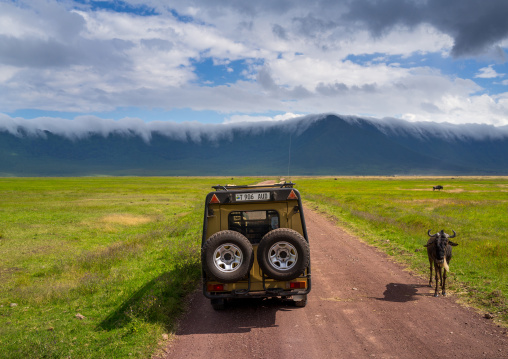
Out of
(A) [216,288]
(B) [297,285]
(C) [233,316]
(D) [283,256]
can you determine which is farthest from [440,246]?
(A) [216,288]

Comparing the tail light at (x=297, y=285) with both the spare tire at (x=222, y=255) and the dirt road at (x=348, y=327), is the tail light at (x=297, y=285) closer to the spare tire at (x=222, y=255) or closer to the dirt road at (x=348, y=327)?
the dirt road at (x=348, y=327)

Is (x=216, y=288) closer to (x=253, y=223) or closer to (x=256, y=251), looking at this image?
(x=256, y=251)

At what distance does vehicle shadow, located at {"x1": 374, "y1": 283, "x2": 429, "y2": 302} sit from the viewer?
9195mm

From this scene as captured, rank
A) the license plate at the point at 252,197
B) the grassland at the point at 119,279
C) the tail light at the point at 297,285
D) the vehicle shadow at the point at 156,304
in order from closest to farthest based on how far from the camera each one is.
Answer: the grassland at the point at 119,279
the vehicle shadow at the point at 156,304
the tail light at the point at 297,285
the license plate at the point at 252,197

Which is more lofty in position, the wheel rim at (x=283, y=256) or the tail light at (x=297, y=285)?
the wheel rim at (x=283, y=256)

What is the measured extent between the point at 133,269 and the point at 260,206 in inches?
274

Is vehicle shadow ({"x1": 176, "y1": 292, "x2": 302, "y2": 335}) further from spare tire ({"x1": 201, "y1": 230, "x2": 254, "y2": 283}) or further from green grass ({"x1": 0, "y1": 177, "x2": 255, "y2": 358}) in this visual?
spare tire ({"x1": 201, "y1": 230, "x2": 254, "y2": 283})

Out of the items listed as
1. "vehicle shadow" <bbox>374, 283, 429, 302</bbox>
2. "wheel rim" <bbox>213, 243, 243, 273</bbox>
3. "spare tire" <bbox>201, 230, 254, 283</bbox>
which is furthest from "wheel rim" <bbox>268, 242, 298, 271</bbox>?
"vehicle shadow" <bbox>374, 283, 429, 302</bbox>

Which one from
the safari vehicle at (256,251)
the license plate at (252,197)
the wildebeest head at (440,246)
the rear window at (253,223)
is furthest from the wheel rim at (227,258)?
the wildebeest head at (440,246)

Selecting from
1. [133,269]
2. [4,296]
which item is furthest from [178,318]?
[4,296]

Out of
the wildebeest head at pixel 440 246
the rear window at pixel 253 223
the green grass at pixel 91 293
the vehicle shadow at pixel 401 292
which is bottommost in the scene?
the green grass at pixel 91 293

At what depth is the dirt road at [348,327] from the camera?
6559 mm

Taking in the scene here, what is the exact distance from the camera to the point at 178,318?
8.35 metres

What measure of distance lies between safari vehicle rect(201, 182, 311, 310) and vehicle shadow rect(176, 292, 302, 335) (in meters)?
0.35
